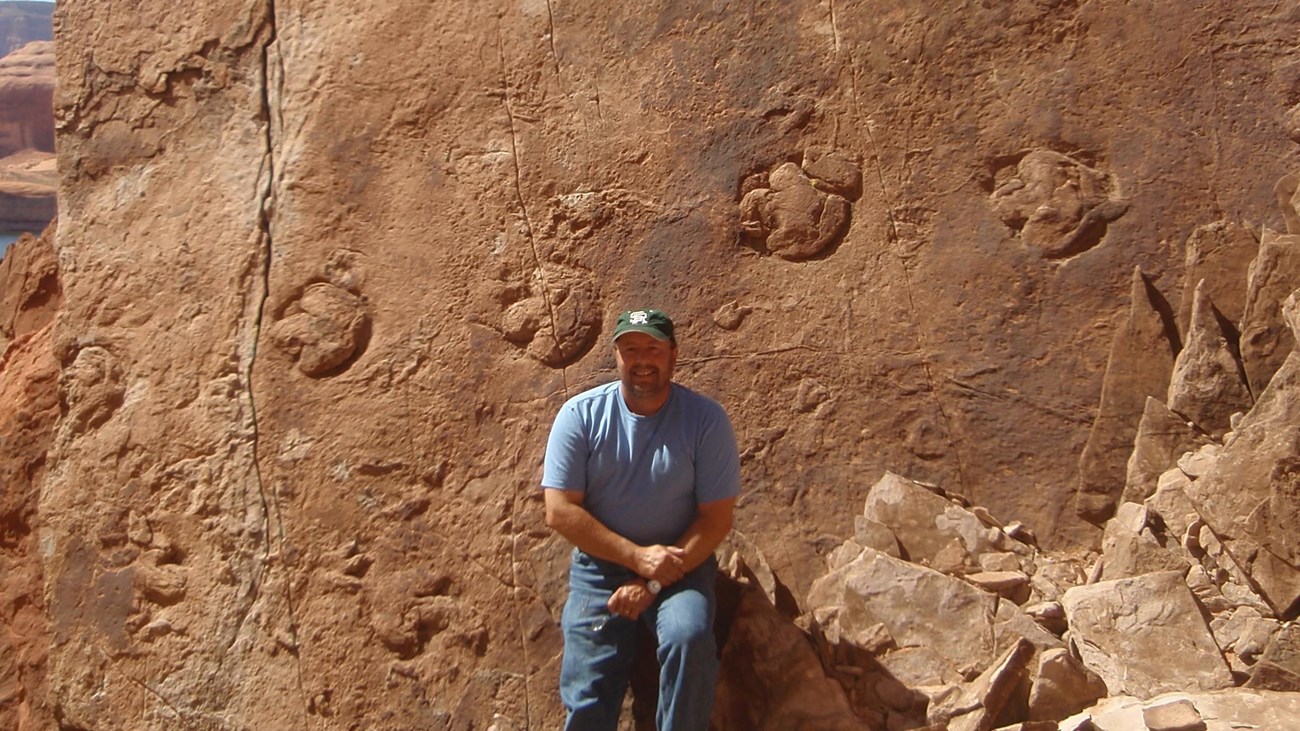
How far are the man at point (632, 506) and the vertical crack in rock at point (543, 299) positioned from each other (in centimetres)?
47

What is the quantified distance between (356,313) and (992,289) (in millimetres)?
1720

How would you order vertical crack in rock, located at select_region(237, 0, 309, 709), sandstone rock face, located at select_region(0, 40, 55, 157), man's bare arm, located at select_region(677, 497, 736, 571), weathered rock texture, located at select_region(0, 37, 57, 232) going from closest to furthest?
1. man's bare arm, located at select_region(677, 497, 736, 571)
2. vertical crack in rock, located at select_region(237, 0, 309, 709)
3. weathered rock texture, located at select_region(0, 37, 57, 232)
4. sandstone rock face, located at select_region(0, 40, 55, 157)

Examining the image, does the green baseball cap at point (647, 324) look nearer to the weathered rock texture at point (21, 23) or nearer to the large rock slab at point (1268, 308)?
the large rock slab at point (1268, 308)

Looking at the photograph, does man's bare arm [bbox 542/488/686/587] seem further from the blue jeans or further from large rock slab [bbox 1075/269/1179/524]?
large rock slab [bbox 1075/269/1179/524]

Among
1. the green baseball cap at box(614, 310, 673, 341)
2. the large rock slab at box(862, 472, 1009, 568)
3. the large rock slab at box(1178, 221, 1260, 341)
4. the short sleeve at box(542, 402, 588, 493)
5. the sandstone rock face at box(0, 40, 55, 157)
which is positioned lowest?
the sandstone rock face at box(0, 40, 55, 157)

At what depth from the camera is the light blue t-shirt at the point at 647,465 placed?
2404mm

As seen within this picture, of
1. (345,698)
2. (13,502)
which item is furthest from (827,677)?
(13,502)

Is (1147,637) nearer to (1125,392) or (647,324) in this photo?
(1125,392)

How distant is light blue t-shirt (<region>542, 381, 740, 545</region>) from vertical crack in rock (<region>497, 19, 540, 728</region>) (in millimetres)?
590

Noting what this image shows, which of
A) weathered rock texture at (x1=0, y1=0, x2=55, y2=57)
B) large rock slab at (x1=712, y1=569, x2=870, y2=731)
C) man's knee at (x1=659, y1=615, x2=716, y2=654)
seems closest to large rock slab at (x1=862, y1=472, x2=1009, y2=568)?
large rock slab at (x1=712, y1=569, x2=870, y2=731)

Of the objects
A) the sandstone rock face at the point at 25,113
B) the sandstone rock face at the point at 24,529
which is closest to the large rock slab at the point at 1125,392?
the sandstone rock face at the point at 24,529

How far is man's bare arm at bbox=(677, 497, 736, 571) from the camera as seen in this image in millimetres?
2346

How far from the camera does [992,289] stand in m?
2.96

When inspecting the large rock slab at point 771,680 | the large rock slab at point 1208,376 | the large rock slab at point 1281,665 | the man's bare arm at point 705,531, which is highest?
the large rock slab at point 1208,376
